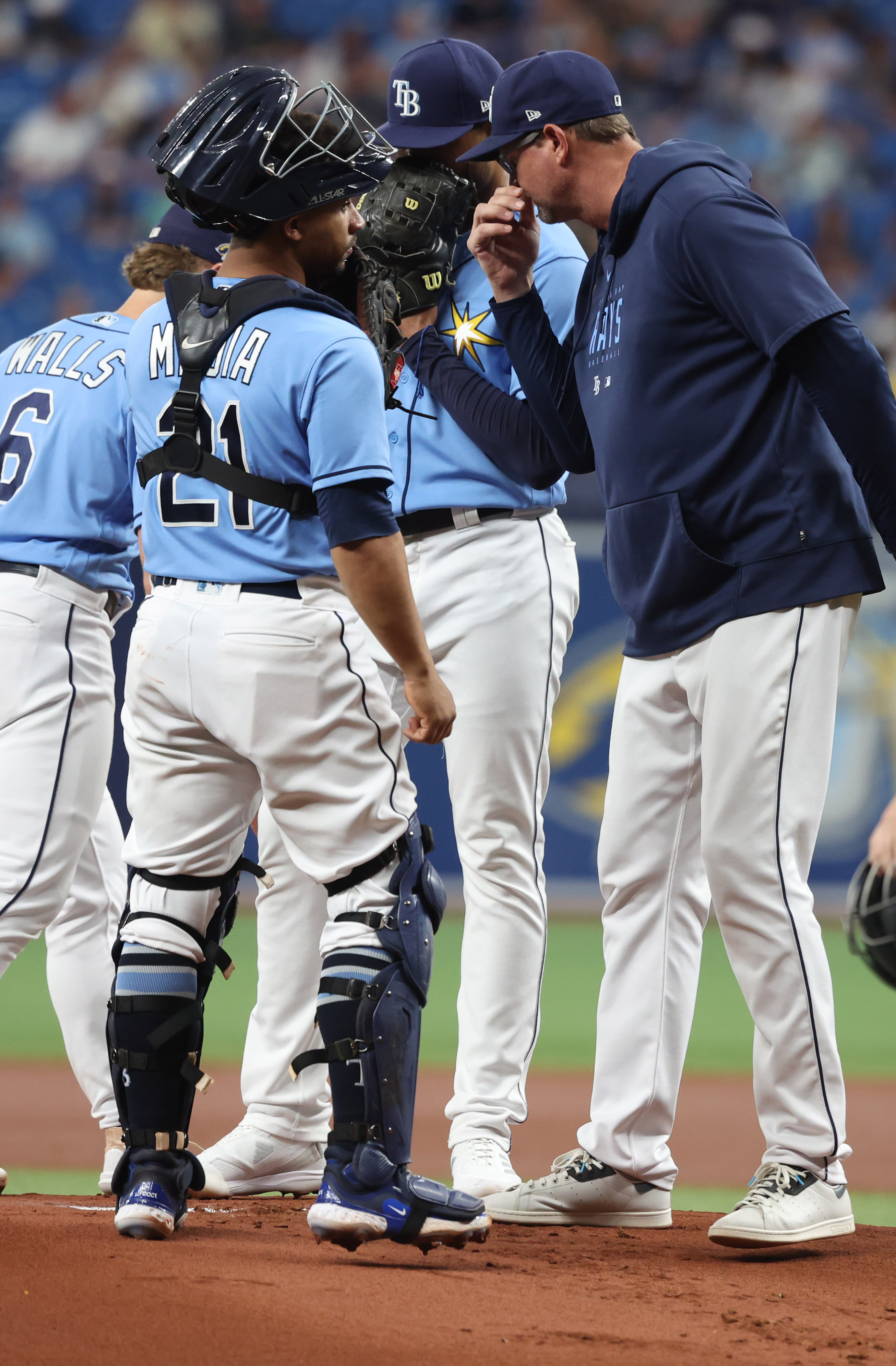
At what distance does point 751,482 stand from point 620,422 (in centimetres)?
32

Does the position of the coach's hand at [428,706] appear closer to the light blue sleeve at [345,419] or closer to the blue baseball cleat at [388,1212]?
the light blue sleeve at [345,419]

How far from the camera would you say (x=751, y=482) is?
2977mm

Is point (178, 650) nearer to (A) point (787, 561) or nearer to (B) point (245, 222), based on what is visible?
(B) point (245, 222)

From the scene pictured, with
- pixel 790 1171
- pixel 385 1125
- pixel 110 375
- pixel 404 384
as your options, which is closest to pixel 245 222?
pixel 110 375

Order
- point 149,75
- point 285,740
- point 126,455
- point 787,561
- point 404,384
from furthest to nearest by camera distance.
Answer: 1. point 149,75
2. point 404,384
3. point 126,455
4. point 787,561
5. point 285,740

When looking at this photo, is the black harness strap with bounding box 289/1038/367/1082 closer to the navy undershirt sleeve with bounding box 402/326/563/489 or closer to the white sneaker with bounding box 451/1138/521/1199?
the white sneaker with bounding box 451/1138/521/1199

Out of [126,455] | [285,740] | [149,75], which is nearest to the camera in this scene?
[285,740]

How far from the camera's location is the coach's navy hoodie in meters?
2.89

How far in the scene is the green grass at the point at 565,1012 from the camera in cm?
581

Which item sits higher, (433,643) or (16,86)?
(16,86)

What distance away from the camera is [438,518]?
12.2ft

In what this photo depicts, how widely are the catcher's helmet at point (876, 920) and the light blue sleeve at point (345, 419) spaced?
1082 mm

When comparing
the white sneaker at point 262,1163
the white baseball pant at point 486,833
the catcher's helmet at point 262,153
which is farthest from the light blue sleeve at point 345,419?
the white sneaker at point 262,1163

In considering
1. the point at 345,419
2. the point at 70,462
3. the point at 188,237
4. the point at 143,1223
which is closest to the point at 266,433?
the point at 345,419
